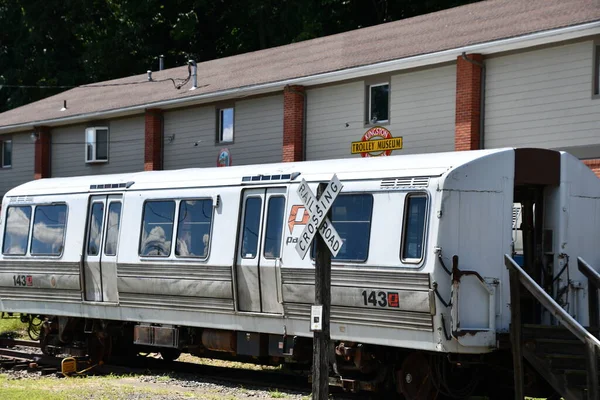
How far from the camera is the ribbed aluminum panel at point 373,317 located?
11820 mm

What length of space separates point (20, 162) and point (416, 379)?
27.3 metres

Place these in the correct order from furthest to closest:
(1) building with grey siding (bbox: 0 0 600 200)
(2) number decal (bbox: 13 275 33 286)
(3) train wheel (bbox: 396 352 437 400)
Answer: (1) building with grey siding (bbox: 0 0 600 200) < (2) number decal (bbox: 13 275 33 286) < (3) train wheel (bbox: 396 352 437 400)

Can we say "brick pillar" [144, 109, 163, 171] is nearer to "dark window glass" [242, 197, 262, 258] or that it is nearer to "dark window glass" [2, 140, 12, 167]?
"dark window glass" [2, 140, 12, 167]

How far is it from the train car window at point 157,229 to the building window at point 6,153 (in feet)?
76.9

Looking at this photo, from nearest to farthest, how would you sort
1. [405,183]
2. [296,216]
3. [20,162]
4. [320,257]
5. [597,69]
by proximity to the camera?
[320,257], [405,183], [296,216], [597,69], [20,162]

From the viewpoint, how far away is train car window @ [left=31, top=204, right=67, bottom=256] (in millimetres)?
17562

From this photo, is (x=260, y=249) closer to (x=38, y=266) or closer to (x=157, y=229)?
(x=157, y=229)

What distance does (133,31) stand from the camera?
1895 inches

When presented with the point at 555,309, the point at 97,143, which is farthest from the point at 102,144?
the point at 555,309

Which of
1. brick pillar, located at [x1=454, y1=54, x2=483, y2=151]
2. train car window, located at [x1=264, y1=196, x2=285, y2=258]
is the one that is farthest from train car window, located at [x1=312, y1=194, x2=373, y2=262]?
brick pillar, located at [x1=454, y1=54, x2=483, y2=151]

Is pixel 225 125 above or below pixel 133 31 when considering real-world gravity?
below

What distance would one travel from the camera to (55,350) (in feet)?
A: 59.6

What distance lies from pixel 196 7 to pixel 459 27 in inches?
1127

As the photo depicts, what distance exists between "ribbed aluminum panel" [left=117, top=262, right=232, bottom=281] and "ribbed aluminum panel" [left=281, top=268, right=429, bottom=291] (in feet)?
4.36
